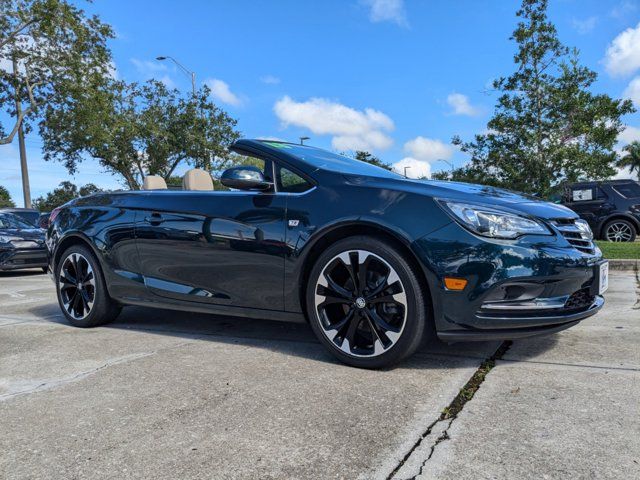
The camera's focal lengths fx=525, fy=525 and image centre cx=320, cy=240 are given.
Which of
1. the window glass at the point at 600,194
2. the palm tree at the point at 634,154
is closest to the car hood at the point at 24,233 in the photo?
the window glass at the point at 600,194

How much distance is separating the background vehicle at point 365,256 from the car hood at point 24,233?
26.1ft

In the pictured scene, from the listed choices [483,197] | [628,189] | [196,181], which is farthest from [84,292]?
[628,189]

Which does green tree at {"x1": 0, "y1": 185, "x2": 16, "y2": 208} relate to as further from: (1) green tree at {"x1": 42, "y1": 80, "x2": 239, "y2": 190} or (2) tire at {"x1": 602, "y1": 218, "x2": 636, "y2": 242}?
(2) tire at {"x1": 602, "y1": 218, "x2": 636, "y2": 242}

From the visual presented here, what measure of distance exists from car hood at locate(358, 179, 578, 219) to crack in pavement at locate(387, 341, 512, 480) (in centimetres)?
90

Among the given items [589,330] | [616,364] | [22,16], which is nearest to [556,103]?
[589,330]

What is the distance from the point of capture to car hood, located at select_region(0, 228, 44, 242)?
10438mm

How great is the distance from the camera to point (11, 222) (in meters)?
11.2

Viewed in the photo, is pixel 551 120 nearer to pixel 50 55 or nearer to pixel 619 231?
pixel 619 231

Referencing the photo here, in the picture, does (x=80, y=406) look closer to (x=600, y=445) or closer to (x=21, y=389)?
(x=21, y=389)

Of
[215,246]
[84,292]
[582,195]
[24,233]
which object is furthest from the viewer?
[582,195]

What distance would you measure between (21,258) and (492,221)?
10.2 m

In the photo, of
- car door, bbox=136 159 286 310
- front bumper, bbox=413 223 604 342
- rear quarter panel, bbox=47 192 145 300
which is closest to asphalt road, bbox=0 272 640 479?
front bumper, bbox=413 223 604 342

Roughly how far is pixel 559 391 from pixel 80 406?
7.70ft

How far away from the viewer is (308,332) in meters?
4.02
